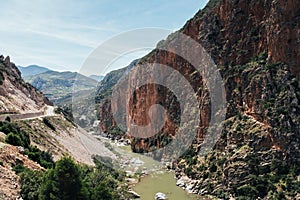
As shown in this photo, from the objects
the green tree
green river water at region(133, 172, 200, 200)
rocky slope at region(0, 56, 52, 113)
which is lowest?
green river water at region(133, 172, 200, 200)

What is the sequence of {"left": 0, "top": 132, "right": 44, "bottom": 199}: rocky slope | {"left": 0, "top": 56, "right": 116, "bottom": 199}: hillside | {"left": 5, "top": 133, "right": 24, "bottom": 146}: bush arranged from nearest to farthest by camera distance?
{"left": 0, "top": 132, "right": 44, "bottom": 199}: rocky slope
{"left": 0, "top": 56, "right": 116, "bottom": 199}: hillside
{"left": 5, "top": 133, "right": 24, "bottom": 146}: bush

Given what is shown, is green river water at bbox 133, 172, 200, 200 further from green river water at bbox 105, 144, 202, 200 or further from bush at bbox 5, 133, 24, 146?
bush at bbox 5, 133, 24, 146

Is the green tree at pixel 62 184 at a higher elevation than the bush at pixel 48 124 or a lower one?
lower

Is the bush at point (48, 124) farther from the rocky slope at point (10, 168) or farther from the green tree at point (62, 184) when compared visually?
the green tree at point (62, 184)

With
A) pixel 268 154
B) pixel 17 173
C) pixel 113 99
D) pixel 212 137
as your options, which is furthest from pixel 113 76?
pixel 17 173

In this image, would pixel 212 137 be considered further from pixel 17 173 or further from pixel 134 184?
pixel 17 173

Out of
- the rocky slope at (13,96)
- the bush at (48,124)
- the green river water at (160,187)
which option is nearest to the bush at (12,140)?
the green river water at (160,187)

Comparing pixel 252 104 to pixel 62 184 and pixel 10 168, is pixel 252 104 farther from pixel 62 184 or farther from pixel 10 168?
pixel 10 168

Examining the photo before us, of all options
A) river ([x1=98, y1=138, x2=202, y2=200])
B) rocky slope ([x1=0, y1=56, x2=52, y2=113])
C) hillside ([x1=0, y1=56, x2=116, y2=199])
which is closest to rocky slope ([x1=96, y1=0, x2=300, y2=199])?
river ([x1=98, y1=138, x2=202, y2=200])
